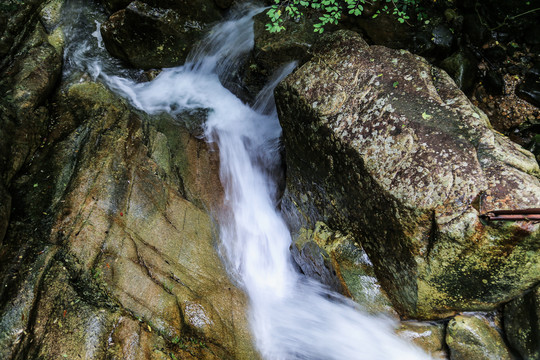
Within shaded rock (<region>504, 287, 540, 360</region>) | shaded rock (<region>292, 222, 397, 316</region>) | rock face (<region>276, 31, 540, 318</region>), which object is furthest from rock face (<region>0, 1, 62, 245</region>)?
shaded rock (<region>504, 287, 540, 360</region>)

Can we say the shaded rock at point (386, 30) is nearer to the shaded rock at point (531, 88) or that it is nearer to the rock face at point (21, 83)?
the shaded rock at point (531, 88)

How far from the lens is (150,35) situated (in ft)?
21.4

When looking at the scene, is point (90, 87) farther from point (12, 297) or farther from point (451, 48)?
point (451, 48)

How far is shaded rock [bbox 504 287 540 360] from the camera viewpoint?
3.38 metres

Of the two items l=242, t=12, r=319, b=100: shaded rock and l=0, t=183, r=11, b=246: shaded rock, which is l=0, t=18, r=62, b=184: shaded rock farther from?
l=242, t=12, r=319, b=100: shaded rock

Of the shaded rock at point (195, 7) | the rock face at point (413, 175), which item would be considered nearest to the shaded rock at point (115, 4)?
the shaded rock at point (195, 7)

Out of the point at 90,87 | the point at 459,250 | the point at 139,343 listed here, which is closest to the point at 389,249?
the point at 459,250

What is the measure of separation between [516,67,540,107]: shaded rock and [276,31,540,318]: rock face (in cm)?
213

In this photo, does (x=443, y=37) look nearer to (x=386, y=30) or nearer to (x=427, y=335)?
(x=386, y=30)

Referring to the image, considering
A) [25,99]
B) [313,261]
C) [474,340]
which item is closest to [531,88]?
[474,340]

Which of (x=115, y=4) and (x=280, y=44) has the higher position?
(x=280, y=44)

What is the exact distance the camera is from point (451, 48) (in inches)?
216

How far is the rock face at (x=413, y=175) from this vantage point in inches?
131

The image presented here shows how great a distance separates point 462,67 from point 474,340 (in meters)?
4.02
